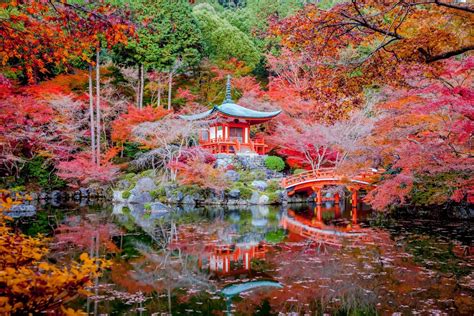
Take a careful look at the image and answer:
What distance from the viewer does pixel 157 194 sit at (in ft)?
62.1

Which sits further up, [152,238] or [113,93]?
[113,93]

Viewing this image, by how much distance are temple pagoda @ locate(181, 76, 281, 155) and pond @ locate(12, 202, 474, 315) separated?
954 centimetres

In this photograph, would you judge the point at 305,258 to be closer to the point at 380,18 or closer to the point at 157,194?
the point at 380,18

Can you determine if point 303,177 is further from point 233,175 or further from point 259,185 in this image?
point 233,175

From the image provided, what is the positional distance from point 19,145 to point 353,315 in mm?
19632

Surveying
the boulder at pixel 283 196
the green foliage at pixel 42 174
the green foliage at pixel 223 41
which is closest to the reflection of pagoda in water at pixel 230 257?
the boulder at pixel 283 196

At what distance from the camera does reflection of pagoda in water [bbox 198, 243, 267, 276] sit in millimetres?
6914

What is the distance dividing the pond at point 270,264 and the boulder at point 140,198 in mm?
5477

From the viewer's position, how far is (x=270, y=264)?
7.25 meters

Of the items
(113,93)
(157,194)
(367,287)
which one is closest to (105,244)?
(367,287)

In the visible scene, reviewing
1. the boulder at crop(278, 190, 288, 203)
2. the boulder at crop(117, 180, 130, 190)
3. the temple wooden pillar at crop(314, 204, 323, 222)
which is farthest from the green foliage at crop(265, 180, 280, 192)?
the boulder at crop(117, 180, 130, 190)

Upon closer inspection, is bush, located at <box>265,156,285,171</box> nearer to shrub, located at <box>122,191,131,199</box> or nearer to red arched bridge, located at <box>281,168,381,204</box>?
red arched bridge, located at <box>281,168,381,204</box>

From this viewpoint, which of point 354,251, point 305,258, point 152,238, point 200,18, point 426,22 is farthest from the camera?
point 200,18

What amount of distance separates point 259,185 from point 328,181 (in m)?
3.34
